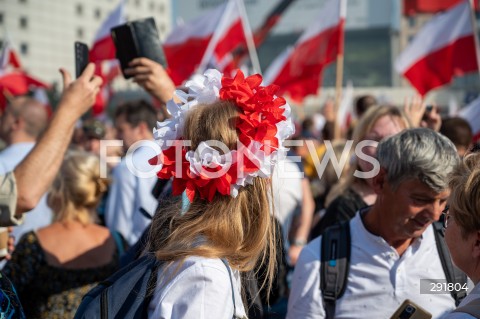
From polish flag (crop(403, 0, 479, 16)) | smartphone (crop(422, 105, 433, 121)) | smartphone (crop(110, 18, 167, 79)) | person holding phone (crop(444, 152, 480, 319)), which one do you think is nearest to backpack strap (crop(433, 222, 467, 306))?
person holding phone (crop(444, 152, 480, 319))

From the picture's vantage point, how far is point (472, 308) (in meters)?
1.88

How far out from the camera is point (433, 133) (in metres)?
3.10

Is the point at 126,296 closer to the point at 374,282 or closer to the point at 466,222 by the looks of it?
the point at 466,222

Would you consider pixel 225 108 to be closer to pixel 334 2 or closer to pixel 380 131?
pixel 380 131

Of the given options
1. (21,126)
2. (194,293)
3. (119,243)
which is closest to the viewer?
(194,293)

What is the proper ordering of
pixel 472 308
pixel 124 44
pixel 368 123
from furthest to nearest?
1. pixel 368 123
2. pixel 124 44
3. pixel 472 308

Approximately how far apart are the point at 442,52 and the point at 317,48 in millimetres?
1486

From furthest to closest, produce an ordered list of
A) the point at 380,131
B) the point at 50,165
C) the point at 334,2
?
the point at 334,2 → the point at 380,131 → the point at 50,165

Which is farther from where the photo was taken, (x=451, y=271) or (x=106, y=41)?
(x=106, y=41)

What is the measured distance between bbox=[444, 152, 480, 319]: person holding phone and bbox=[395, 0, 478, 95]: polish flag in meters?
5.51

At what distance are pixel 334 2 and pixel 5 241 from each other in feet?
19.9

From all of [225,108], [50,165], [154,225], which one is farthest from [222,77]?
[50,165]

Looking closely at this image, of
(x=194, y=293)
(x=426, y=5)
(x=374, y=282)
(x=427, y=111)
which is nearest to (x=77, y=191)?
(x=374, y=282)

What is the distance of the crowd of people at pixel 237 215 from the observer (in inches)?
84.5
